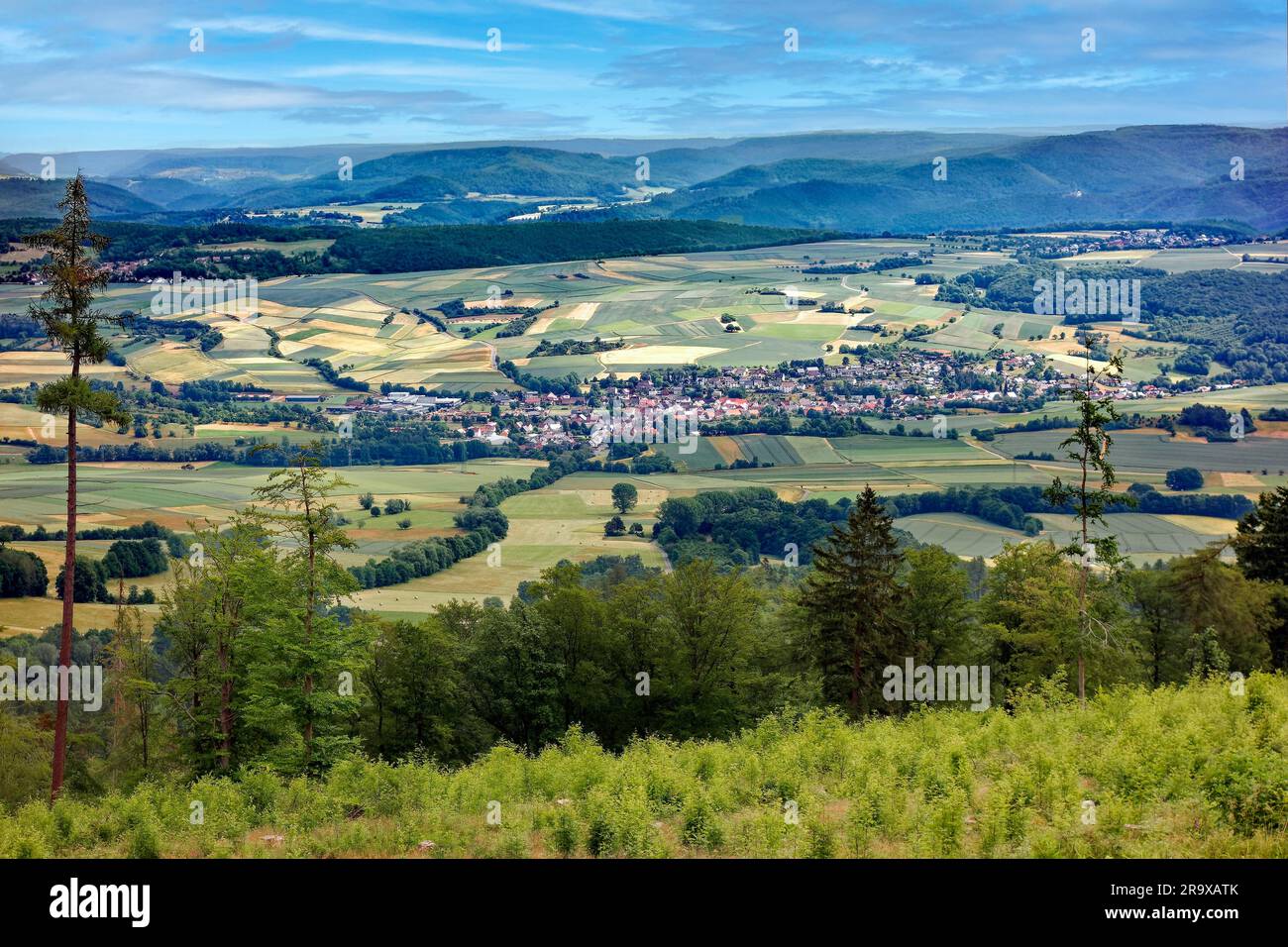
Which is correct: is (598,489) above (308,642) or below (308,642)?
below

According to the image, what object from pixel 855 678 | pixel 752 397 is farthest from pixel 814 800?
pixel 752 397

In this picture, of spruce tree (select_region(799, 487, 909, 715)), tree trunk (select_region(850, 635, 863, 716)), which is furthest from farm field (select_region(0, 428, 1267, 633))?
tree trunk (select_region(850, 635, 863, 716))

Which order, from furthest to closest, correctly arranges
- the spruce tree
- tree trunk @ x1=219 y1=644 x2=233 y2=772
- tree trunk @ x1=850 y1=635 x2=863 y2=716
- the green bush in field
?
the spruce tree, tree trunk @ x1=850 y1=635 x2=863 y2=716, tree trunk @ x1=219 y1=644 x2=233 y2=772, the green bush in field

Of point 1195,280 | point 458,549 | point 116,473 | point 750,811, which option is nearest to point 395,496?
point 458,549

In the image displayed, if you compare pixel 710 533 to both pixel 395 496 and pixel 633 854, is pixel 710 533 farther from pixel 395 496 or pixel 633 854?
pixel 633 854

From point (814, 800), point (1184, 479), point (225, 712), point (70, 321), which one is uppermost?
point (70, 321)

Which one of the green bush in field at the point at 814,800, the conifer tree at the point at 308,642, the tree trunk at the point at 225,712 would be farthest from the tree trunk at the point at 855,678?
the tree trunk at the point at 225,712

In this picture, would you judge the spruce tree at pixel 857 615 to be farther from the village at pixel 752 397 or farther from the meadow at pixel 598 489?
the village at pixel 752 397

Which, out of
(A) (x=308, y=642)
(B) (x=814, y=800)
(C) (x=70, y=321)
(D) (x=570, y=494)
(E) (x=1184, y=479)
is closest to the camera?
(B) (x=814, y=800)

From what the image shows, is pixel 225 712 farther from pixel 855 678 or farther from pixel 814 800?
pixel 855 678

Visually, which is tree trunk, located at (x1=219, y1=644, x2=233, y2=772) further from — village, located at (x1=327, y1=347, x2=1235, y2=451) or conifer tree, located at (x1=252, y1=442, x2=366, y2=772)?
village, located at (x1=327, y1=347, x2=1235, y2=451)
